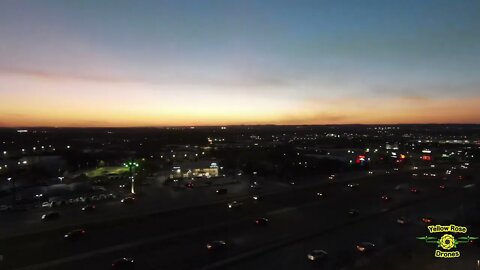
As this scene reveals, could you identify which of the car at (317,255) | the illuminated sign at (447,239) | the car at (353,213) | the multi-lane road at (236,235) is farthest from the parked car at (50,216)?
→ the illuminated sign at (447,239)

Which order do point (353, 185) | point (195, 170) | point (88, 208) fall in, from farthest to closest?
1. point (195, 170)
2. point (353, 185)
3. point (88, 208)

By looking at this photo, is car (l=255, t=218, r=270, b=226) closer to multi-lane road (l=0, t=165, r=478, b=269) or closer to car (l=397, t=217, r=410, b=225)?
multi-lane road (l=0, t=165, r=478, b=269)

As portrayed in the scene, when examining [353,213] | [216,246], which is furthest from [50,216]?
[353,213]

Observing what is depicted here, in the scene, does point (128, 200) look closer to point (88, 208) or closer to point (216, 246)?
point (88, 208)

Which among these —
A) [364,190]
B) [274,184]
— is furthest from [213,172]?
[364,190]

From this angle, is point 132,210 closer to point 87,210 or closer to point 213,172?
point 87,210

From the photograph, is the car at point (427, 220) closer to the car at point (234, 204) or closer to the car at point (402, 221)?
the car at point (402, 221)
